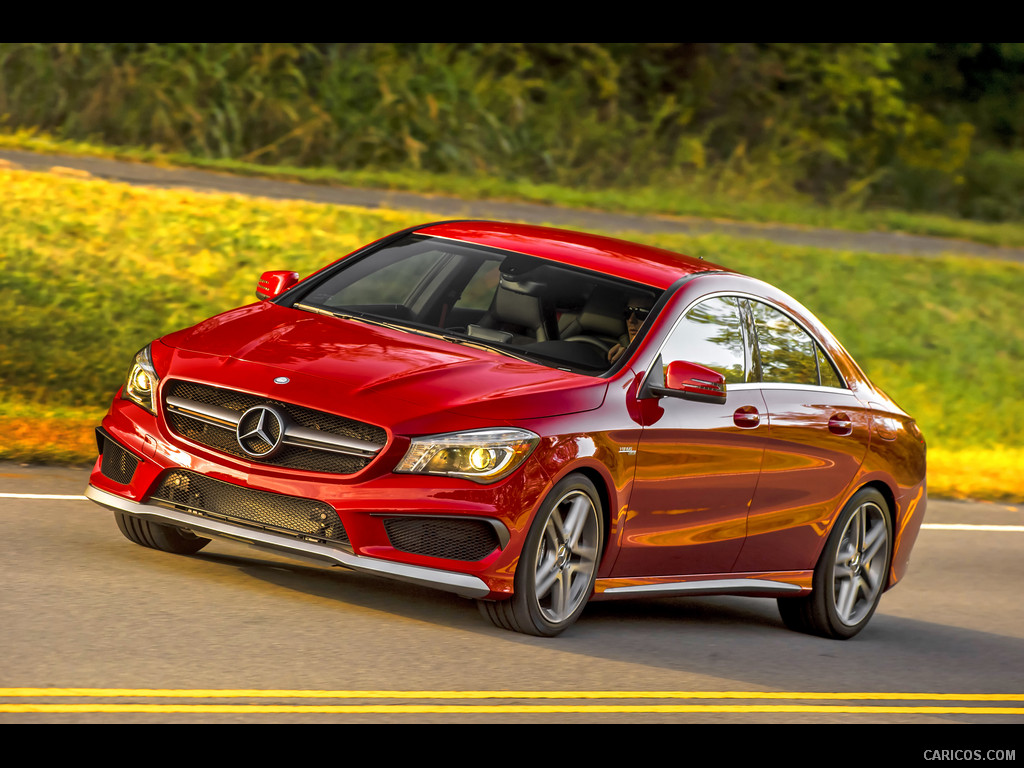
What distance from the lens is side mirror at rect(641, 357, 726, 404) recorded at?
767 centimetres

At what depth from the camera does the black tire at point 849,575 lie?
29.6 feet

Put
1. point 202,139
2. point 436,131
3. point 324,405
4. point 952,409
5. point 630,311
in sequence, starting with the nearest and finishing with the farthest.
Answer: point 324,405
point 630,311
point 952,409
point 202,139
point 436,131

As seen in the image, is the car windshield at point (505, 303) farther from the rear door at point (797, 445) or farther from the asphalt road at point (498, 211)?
the asphalt road at point (498, 211)

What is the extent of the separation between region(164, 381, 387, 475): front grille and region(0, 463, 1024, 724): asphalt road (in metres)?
0.67

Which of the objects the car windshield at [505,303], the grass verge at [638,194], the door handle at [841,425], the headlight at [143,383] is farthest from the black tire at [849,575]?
the grass verge at [638,194]

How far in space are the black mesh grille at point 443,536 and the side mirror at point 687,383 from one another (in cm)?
114

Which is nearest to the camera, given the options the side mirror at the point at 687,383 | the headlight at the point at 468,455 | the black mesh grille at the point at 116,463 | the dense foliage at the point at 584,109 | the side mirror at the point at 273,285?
the headlight at the point at 468,455

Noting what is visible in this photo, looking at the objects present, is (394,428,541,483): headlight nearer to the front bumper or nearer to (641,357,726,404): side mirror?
the front bumper

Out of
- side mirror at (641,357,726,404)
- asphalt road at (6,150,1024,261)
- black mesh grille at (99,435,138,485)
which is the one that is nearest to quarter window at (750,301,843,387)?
side mirror at (641,357,726,404)

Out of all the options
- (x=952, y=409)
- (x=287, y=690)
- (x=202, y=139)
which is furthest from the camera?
(x=202, y=139)

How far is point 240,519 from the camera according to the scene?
7.13 metres

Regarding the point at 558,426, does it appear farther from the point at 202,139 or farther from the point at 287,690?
the point at 202,139
